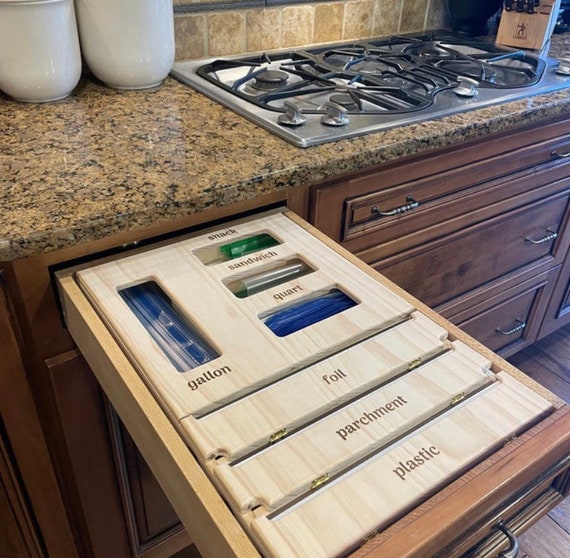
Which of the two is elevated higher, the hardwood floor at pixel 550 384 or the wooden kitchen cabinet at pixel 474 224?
the wooden kitchen cabinet at pixel 474 224

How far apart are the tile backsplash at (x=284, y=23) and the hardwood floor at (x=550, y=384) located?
110 centimetres

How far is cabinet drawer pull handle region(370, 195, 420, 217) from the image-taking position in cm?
107

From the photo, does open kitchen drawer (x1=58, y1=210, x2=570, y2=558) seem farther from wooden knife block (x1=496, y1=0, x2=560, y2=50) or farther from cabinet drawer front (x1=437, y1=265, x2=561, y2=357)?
wooden knife block (x1=496, y1=0, x2=560, y2=50)

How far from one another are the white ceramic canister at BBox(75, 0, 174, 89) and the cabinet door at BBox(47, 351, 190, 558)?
1.89ft

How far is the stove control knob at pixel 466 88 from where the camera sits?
1.18 m

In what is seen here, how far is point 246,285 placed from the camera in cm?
75

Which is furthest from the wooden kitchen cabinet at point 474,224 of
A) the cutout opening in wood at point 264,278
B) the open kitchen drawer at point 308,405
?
the open kitchen drawer at point 308,405

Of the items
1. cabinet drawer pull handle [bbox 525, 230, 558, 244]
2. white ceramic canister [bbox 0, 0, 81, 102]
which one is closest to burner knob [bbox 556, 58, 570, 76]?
cabinet drawer pull handle [bbox 525, 230, 558, 244]

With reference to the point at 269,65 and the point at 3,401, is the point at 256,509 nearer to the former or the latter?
the point at 3,401

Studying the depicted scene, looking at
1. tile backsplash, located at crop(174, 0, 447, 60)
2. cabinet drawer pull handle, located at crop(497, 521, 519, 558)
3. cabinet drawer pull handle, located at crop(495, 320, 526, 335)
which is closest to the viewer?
cabinet drawer pull handle, located at crop(497, 521, 519, 558)

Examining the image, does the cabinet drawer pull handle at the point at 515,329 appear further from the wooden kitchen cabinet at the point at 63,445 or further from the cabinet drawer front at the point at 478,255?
the wooden kitchen cabinet at the point at 63,445

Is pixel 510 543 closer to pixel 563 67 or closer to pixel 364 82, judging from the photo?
pixel 364 82

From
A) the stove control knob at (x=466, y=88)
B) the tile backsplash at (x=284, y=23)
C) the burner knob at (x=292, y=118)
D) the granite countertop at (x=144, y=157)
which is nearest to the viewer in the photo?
the granite countertop at (x=144, y=157)

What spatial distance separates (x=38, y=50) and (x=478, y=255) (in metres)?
1.02
